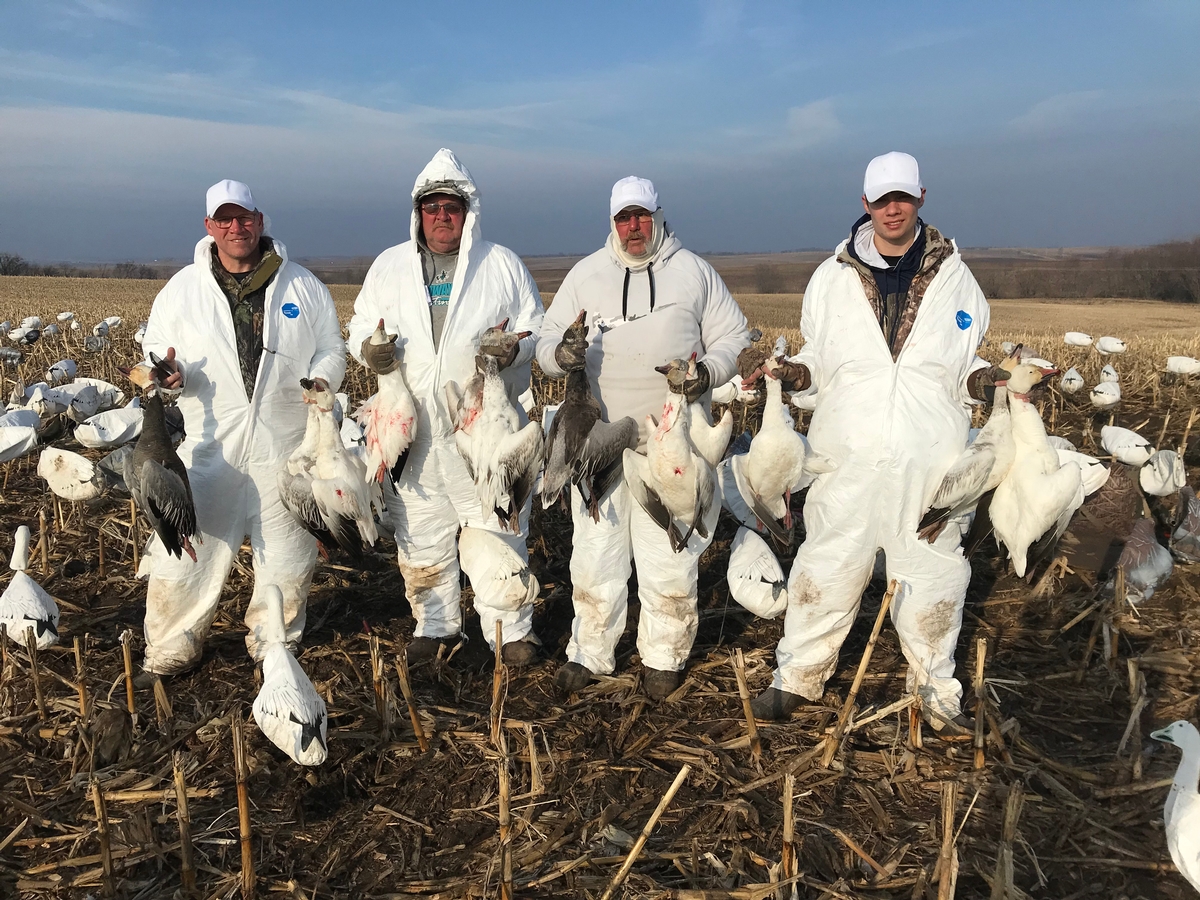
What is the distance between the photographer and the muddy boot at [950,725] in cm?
454

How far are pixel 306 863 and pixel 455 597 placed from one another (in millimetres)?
2182

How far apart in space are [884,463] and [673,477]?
1.11 meters

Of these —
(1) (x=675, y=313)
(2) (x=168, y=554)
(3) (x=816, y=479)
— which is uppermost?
(1) (x=675, y=313)

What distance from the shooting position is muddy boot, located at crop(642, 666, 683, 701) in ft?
17.0

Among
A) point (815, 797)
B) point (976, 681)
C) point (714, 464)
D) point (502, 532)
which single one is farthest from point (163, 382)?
point (976, 681)

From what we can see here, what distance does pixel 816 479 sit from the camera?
481 cm

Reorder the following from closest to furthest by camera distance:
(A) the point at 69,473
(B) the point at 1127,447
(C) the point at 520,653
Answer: (C) the point at 520,653, (A) the point at 69,473, (B) the point at 1127,447

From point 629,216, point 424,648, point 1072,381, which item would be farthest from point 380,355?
point 1072,381

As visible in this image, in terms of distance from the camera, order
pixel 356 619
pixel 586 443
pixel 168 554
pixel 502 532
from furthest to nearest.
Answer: pixel 356 619, pixel 502 532, pixel 168 554, pixel 586 443

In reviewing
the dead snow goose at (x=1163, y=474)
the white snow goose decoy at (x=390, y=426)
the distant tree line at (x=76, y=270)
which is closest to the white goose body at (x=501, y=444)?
the white snow goose decoy at (x=390, y=426)

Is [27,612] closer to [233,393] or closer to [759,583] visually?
[233,393]

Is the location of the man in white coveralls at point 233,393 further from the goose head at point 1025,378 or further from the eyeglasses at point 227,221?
the goose head at point 1025,378

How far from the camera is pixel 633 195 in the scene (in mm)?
4652

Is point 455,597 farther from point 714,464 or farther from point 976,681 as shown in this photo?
point 976,681
